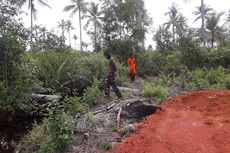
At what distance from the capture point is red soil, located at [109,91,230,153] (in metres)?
8.70

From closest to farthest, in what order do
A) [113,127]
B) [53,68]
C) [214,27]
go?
1. [113,127]
2. [53,68]
3. [214,27]

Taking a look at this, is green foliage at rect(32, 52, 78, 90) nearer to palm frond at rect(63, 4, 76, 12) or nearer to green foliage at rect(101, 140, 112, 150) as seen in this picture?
green foliage at rect(101, 140, 112, 150)

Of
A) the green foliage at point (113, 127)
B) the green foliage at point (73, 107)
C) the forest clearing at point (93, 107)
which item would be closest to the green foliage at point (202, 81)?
the forest clearing at point (93, 107)

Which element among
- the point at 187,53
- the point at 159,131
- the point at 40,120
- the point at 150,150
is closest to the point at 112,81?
the point at 40,120

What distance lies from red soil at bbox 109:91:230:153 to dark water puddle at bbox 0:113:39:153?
3.73 m

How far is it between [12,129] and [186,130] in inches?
219

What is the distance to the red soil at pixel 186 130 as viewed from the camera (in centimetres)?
870

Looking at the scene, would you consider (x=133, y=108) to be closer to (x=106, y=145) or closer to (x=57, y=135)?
(x=106, y=145)

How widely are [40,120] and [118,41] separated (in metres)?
12.3

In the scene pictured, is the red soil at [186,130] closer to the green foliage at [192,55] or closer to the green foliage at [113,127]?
the green foliage at [113,127]

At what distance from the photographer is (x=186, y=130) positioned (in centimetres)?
968

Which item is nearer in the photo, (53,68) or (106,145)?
(106,145)

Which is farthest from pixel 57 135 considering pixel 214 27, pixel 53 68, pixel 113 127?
pixel 214 27

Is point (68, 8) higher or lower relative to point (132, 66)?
higher
